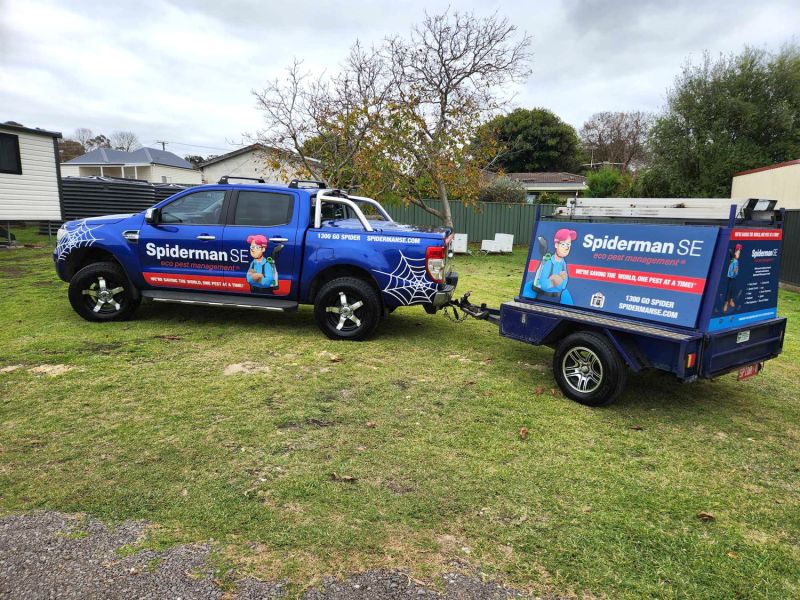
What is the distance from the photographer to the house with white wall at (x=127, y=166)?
35906mm

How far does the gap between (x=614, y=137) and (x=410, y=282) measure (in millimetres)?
61083

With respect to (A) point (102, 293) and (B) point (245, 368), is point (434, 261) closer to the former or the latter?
(B) point (245, 368)

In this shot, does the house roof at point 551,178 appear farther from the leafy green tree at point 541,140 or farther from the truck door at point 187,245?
the truck door at point 187,245

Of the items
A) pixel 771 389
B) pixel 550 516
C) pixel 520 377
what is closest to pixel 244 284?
pixel 520 377

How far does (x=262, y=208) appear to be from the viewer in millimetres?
6953

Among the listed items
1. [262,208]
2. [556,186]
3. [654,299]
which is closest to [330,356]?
[262,208]

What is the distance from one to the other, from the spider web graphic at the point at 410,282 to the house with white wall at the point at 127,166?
34216 mm

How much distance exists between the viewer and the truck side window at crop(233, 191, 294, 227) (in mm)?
6902

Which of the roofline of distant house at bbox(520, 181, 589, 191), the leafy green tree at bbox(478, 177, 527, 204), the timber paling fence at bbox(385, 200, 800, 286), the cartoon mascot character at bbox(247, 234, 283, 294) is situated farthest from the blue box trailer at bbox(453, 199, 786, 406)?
the roofline of distant house at bbox(520, 181, 589, 191)

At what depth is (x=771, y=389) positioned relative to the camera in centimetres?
558

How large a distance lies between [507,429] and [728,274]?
2.16m

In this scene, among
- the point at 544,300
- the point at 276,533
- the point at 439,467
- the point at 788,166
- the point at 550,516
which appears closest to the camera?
the point at 276,533

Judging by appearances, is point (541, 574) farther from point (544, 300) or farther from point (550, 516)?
point (544, 300)

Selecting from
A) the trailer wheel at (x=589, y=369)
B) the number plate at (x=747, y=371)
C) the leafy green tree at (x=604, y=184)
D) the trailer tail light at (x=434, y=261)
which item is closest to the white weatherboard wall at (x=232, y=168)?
the leafy green tree at (x=604, y=184)
